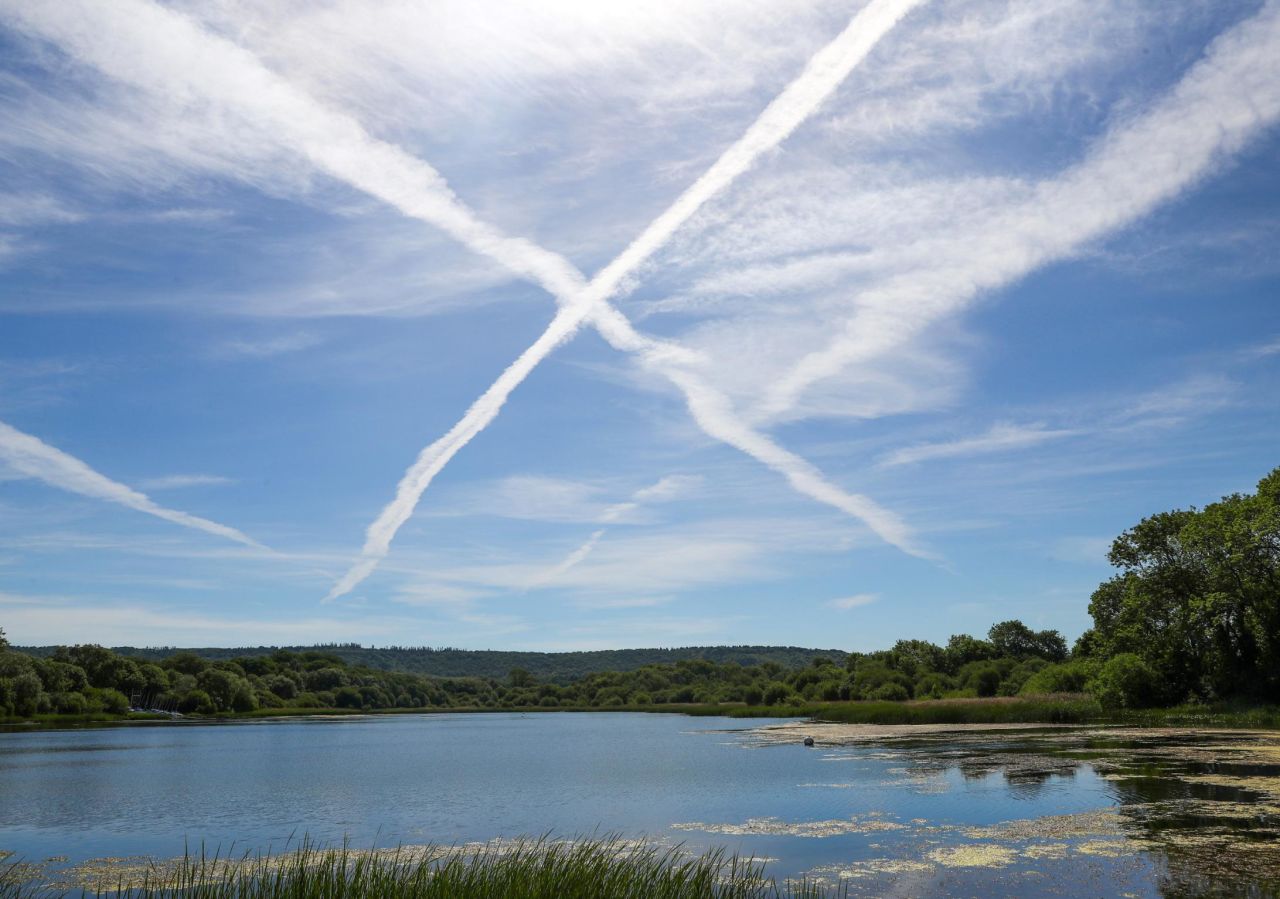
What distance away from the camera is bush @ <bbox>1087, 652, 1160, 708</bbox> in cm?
5325

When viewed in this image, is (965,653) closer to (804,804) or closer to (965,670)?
(965,670)

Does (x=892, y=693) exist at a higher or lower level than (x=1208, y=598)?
lower

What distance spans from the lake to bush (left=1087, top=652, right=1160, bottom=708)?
24.6ft

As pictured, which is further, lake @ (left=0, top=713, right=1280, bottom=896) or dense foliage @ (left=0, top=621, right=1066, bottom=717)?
dense foliage @ (left=0, top=621, right=1066, bottom=717)

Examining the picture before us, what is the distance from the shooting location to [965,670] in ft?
305

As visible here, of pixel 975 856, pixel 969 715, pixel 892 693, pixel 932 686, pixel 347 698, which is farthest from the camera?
pixel 347 698

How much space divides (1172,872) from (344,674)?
14955 centimetres

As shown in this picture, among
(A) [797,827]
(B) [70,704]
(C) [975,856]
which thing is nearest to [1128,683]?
(A) [797,827]

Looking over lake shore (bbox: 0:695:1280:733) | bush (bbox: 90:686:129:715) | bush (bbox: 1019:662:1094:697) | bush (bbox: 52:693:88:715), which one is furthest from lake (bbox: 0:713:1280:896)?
bush (bbox: 90:686:129:715)

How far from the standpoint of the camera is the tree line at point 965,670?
48938 mm

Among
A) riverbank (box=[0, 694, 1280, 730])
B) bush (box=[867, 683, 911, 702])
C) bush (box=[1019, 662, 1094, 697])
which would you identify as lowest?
riverbank (box=[0, 694, 1280, 730])

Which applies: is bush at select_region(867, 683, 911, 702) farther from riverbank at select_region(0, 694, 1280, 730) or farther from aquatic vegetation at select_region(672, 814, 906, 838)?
aquatic vegetation at select_region(672, 814, 906, 838)

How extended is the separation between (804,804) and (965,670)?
7220 cm

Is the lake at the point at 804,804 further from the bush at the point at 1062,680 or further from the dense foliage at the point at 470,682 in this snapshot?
the dense foliage at the point at 470,682
